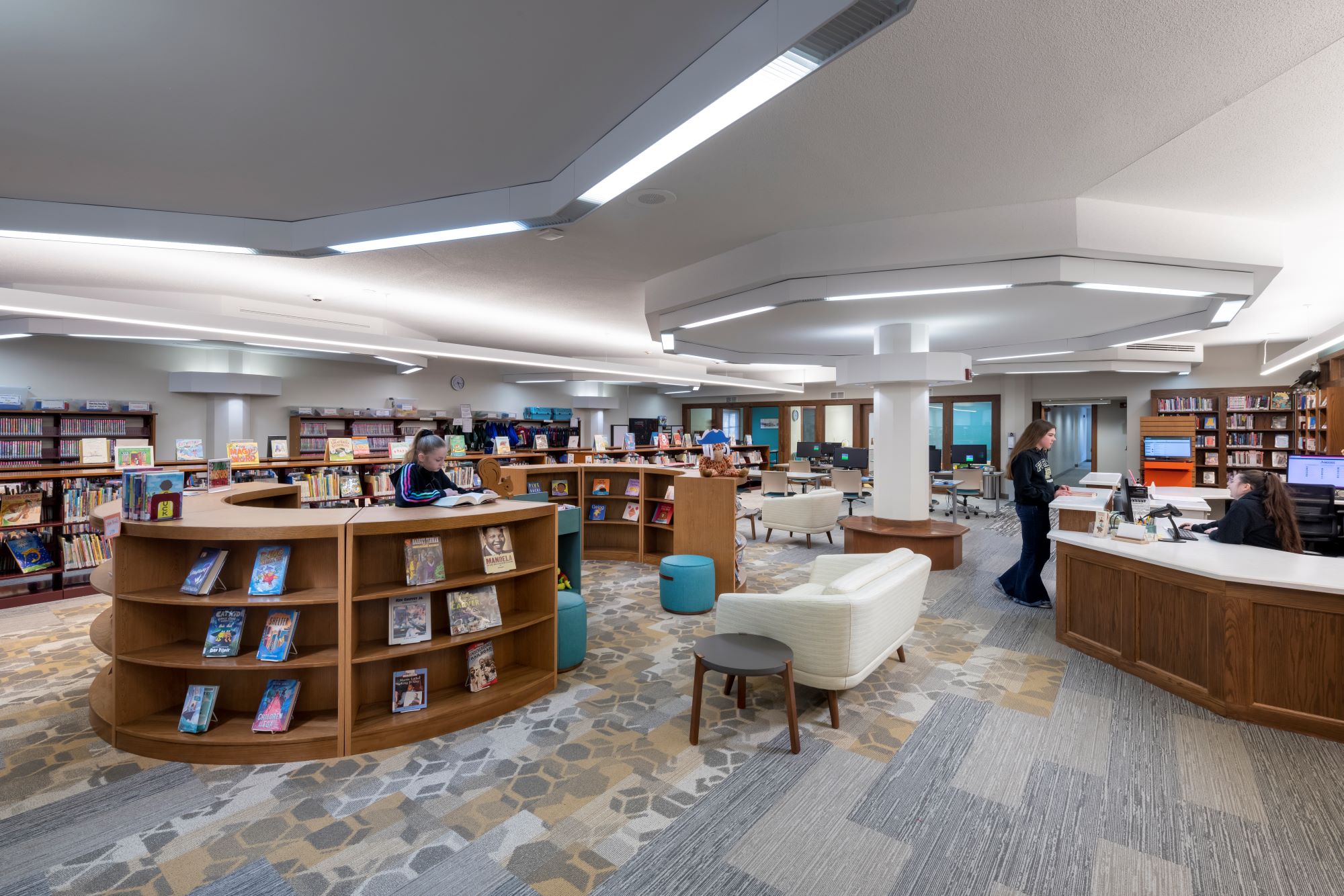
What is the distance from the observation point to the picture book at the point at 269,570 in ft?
9.83

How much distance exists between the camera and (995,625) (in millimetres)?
5027

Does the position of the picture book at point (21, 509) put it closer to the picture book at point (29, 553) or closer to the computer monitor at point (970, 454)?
the picture book at point (29, 553)

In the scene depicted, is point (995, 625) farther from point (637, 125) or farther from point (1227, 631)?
point (637, 125)

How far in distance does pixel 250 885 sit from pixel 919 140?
175 inches

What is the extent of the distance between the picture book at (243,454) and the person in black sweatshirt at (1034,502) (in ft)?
27.5

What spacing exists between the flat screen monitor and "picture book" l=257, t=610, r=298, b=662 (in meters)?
14.2

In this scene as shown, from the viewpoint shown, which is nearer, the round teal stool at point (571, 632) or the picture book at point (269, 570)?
the picture book at point (269, 570)

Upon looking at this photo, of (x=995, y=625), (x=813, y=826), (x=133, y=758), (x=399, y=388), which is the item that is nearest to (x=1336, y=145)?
(x=995, y=625)

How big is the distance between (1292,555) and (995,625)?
6.42ft

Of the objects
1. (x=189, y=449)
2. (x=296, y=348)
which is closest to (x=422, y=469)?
(x=189, y=449)

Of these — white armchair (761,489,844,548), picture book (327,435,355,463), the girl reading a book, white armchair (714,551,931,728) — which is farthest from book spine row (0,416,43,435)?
white armchair (761,489,844,548)

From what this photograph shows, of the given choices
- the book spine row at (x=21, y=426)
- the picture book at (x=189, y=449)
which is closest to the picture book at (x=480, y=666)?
the picture book at (x=189, y=449)

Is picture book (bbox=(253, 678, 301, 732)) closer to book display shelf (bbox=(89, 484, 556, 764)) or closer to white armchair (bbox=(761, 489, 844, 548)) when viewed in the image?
book display shelf (bbox=(89, 484, 556, 764))

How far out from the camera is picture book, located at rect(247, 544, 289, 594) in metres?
3.00
